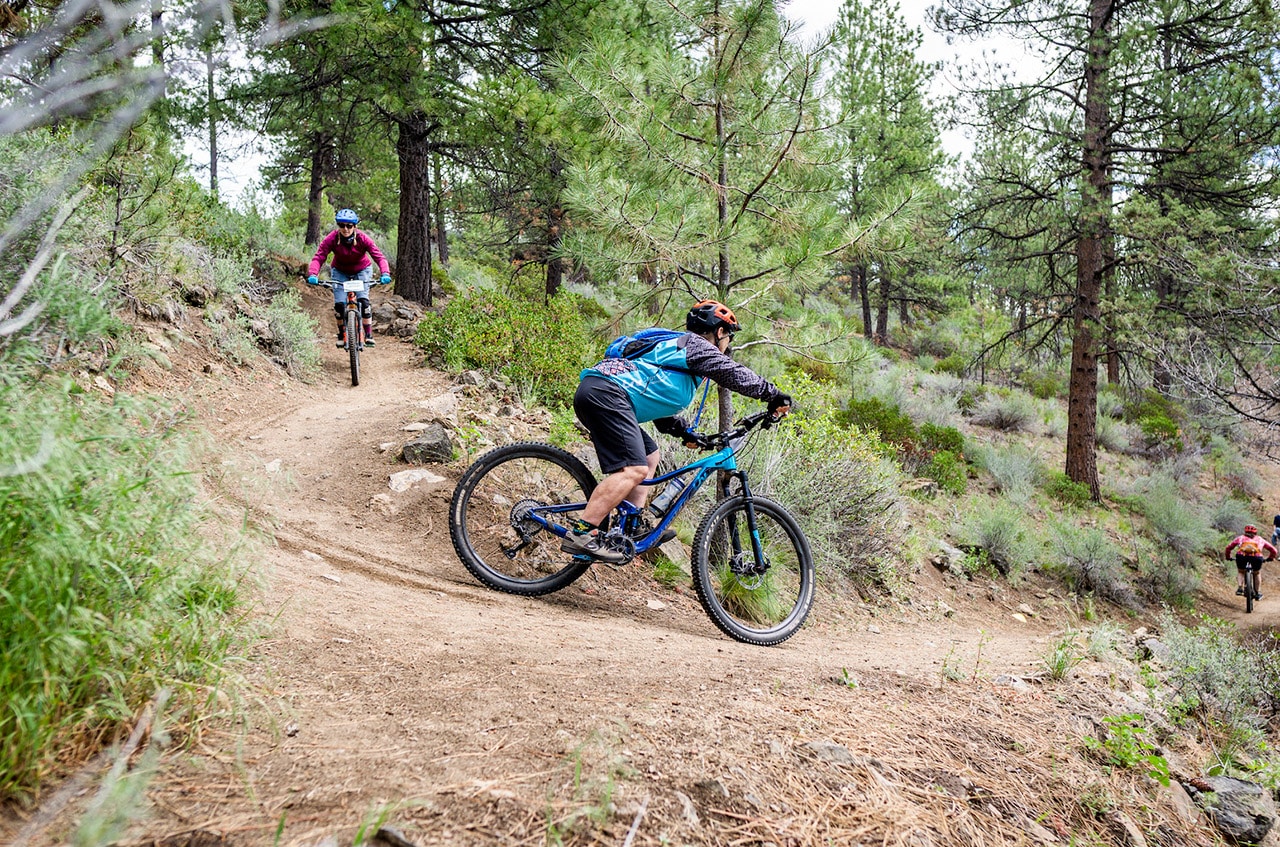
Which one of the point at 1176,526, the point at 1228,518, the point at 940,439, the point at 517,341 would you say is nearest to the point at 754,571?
the point at 517,341

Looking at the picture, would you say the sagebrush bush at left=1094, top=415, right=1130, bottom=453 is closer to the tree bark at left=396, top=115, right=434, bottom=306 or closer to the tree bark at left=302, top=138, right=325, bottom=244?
the tree bark at left=396, top=115, right=434, bottom=306

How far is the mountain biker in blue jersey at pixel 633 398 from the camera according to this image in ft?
13.5

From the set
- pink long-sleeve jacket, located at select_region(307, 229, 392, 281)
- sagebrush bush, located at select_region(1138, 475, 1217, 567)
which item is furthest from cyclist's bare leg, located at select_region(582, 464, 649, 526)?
sagebrush bush, located at select_region(1138, 475, 1217, 567)

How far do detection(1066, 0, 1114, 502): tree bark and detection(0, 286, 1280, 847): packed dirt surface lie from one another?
32.1 feet

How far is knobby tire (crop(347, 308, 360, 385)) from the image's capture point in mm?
8884

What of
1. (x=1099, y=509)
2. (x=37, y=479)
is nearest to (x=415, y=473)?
(x=37, y=479)

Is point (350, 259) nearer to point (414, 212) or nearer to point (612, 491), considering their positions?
point (414, 212)

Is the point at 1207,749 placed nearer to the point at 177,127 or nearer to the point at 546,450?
the point at 546,450

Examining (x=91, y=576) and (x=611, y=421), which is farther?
(x=611, y=421)

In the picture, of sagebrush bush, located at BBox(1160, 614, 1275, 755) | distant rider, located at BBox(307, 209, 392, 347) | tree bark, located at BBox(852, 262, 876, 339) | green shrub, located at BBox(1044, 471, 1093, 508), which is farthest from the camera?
tree bark, located at BBox(852, 262, 876, 339)

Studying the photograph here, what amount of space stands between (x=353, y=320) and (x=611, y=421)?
19.7 feet

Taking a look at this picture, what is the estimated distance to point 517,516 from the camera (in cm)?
454

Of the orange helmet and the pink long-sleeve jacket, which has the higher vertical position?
the pink long-sleeve jacket

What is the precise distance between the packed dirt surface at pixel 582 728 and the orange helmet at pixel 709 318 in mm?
1908
